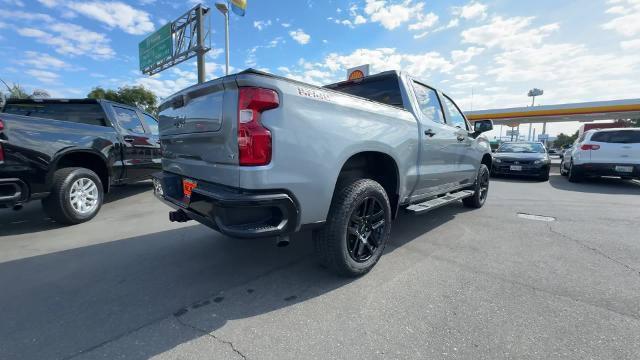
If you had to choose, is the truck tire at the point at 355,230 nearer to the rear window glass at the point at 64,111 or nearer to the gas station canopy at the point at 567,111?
the rear window glass at the point at 64,111

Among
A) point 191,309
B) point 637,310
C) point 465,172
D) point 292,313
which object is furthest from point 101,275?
point 465,172

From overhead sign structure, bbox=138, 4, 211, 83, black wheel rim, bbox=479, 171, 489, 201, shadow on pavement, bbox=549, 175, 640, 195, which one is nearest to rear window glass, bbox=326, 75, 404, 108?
black wheel rim, bbox=479, 171, 489, 201

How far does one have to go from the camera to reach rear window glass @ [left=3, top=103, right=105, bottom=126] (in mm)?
4871

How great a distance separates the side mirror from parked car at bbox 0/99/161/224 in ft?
19.1

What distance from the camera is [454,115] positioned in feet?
15.0

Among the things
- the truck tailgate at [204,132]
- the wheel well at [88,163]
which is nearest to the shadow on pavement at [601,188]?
the truck tailgate at [204,132]

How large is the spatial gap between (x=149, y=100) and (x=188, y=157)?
37610mm

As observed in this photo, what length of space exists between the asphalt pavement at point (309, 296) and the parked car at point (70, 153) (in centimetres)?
51

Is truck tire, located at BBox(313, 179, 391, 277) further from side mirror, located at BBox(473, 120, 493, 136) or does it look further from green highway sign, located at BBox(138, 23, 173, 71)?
green highway sign, located at BBox(138, 23, 173, 71)

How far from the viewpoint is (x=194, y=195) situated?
2.30 m

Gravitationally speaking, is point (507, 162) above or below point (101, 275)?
above

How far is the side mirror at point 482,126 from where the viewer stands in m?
4.94

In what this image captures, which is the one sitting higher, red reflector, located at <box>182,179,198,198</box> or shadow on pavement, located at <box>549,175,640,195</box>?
red reflector, located at <box>182,179,198,198</box>

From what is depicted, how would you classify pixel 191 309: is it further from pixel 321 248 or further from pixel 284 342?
pixel 321 248
